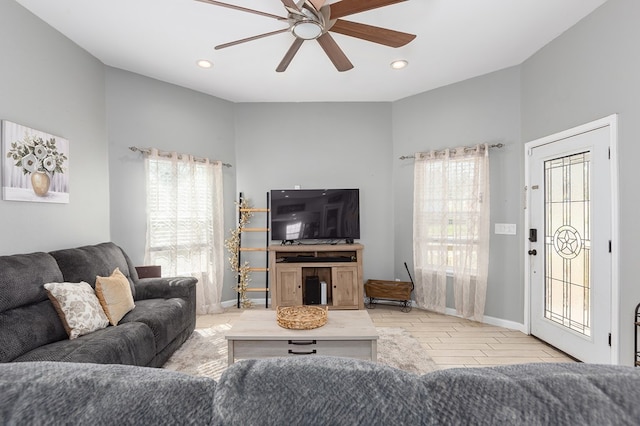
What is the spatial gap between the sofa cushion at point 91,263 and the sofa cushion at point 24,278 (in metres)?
0.15

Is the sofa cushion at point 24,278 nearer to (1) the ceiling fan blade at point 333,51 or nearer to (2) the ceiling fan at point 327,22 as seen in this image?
(2) the ceiling fan at point 327,22

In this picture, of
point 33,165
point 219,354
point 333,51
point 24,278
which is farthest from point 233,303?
point 333,51

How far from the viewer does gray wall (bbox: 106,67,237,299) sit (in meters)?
3.35

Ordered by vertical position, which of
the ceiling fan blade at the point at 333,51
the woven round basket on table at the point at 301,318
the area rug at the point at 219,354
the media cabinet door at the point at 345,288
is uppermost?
the ceiling fan blade at the point at 333,51

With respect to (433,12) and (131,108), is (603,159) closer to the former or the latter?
(433,12)

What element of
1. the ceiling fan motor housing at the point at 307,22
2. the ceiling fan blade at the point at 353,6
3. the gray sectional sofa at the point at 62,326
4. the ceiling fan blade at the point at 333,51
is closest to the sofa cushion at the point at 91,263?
the gray sectional sofa at the point at 62,326

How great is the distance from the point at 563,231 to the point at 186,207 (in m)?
4.25

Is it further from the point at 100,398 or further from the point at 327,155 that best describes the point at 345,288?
the point at 100,398

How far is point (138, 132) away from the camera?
3.48 m

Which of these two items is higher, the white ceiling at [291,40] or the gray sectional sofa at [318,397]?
the white ceiling at [291,40]

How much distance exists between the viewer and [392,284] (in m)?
3.99

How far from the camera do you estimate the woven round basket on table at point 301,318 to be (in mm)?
2105

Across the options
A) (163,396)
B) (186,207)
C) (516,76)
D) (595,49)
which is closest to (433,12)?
(595,49)

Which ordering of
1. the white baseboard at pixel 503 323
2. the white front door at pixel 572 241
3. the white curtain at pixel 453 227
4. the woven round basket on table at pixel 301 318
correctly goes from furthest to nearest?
the white curtain at pixel 453 227, the white baseboard at pixel 503 323, the white front door at pixel 572 241, the woven round basket on table at pixel 301 318
